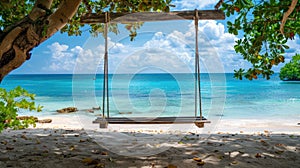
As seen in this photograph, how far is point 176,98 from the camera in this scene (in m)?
20.7

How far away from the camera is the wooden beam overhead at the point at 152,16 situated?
145 inches

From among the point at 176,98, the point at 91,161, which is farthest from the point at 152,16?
the point at 176,98

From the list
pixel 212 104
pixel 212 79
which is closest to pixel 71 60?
pixel 212 79

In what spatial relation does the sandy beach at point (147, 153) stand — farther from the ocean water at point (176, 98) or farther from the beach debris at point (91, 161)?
the ocean water at point (176, 98)

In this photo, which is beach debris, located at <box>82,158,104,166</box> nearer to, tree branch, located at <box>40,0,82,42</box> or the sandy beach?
the sandy beach

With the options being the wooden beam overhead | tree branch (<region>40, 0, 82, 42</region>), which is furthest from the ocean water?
tree branch (<region>40, 0, 82, 42</region>)

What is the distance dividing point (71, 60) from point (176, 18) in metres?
32.0

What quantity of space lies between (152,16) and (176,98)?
17.1 m

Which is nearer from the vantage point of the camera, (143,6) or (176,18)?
(143,6)

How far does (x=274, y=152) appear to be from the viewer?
10.5 ft

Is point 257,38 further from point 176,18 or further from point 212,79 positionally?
point 212,79

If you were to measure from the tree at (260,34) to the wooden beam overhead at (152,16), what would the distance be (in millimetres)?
251

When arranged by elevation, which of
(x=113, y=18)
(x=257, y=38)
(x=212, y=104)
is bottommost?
(x=212, y=104)

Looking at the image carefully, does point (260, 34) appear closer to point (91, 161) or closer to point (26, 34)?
point (91, 161)
